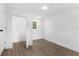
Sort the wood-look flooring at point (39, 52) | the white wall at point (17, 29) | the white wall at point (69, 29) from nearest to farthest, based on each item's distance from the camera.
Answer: the wood-look flooring at point (39, 52) < the white wall at point (69, 29) < the white wall at point (17, 29)

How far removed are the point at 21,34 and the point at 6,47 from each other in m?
2.80

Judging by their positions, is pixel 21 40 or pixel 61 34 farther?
pixel 21 40

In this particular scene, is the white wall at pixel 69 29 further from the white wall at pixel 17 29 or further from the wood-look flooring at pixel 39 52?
the white wall at pixel 17 29

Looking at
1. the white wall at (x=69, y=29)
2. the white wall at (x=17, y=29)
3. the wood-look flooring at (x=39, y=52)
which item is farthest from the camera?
the white wall at (x=17, y=29)

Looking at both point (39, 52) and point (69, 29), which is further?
point (69, 29)

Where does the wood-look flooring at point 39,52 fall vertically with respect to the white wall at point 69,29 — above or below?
below

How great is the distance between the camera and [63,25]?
5.11 metres

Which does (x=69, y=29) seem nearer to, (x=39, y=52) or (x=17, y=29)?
(x=39, y=52)

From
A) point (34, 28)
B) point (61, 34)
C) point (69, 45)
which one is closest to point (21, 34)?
point (34, 28)

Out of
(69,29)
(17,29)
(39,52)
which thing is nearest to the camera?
(39,52)

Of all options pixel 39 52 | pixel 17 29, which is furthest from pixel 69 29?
pixel 17 29

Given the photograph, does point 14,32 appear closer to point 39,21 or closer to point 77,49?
point 39,21

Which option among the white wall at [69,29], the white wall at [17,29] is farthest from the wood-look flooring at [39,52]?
the white wall at [17,29]

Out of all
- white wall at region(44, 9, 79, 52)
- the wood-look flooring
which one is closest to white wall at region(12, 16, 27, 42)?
the wood-look flooring
